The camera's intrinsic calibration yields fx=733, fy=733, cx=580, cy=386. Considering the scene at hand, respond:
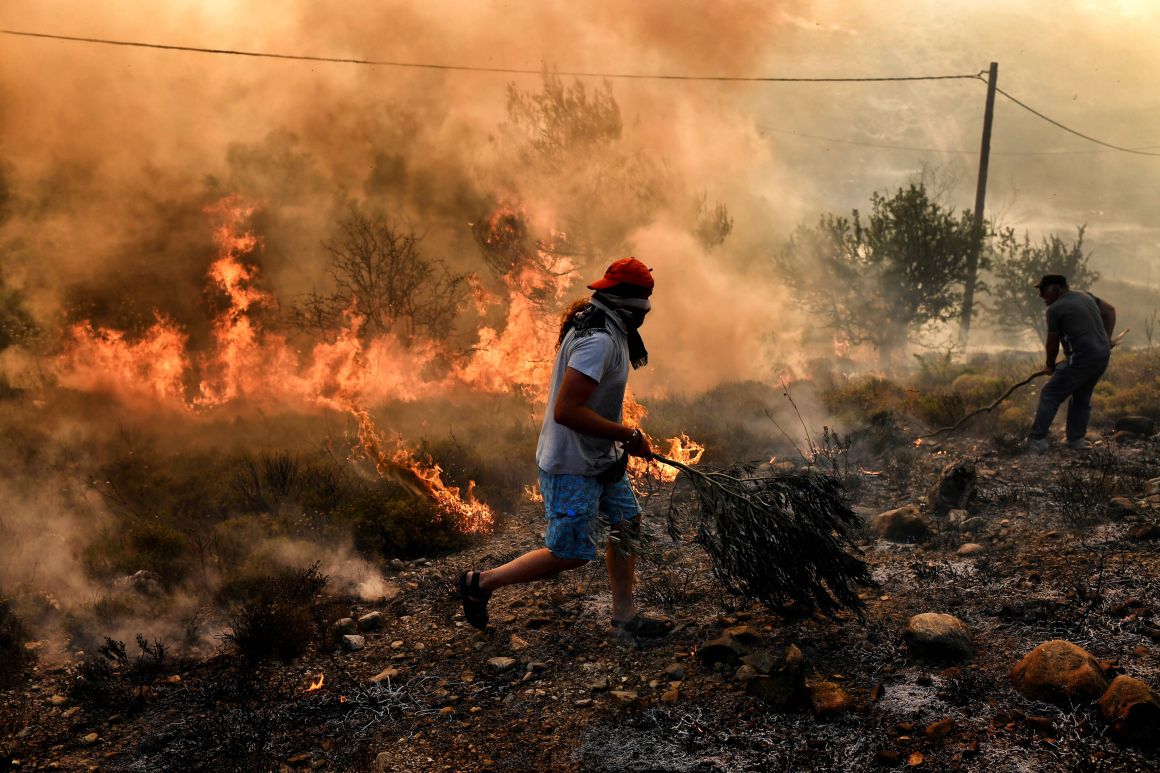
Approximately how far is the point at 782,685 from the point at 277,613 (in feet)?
8.87

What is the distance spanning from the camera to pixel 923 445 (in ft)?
25.9

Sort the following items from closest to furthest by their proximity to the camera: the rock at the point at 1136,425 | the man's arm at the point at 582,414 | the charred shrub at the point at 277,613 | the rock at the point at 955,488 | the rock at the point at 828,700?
the rock at the point at 828,700, the man's arm at the point at 582,414, the charred shrub at the point at 277,613, the rock at the point at 955,488, the rock at the point at 1136,425

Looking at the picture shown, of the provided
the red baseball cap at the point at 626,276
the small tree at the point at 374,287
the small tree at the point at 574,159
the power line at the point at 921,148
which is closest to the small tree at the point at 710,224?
the small tree at the point at 574,159

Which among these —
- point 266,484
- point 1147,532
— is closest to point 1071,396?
point 1147,532

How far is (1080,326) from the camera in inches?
267

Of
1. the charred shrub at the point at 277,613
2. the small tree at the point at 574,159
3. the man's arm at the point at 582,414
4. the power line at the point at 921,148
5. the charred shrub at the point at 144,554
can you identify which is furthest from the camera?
the power line at the point at 921,148

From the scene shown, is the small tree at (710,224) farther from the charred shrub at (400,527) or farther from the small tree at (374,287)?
the charred shrub at (400,527)

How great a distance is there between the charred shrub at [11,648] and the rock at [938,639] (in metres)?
4.42

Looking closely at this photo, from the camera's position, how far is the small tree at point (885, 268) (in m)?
15.5

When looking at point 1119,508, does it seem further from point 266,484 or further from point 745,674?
point 266,484

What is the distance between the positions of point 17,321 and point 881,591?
10.5 meters

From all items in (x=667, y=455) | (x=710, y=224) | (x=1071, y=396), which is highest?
(x=710, y=224)

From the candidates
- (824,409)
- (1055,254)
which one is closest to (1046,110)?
(1055,254)

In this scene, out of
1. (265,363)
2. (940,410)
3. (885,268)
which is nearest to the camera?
(940,410)
